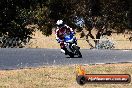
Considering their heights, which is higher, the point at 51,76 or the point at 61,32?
the point at 61,32

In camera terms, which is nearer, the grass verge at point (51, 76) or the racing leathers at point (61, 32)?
the grass verge at point (51, 76)

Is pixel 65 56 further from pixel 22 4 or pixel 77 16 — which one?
pixel 77 16

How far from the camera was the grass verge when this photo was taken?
13.0m

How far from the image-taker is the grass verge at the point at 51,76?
42.7ft

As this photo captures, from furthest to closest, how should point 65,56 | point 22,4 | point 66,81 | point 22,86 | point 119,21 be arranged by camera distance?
point 119,21
point 22,4
point 65,56
point 66,81
point 22,86

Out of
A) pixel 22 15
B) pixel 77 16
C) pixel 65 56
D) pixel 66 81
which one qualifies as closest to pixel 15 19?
pixel 22 15

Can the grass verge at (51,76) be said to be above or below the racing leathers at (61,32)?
below

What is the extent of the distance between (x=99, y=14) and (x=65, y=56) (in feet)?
79.4

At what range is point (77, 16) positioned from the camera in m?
44.2

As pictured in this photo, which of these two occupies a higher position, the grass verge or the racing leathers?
the racing leathers

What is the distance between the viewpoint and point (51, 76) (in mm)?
14742

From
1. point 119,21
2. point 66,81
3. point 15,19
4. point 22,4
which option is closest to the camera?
point 66,81

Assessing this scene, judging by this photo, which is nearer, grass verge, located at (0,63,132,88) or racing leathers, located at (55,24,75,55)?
grass verge, located at (0,63,132,88)

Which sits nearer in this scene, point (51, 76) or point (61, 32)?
point (51, 76)
